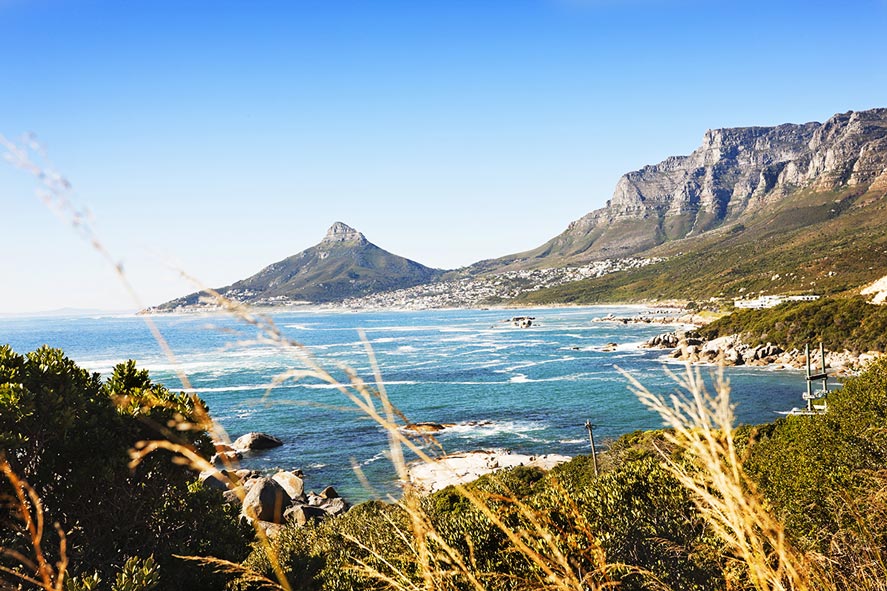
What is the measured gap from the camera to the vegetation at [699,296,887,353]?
61188mm

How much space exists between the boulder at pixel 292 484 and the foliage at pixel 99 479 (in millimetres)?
21514

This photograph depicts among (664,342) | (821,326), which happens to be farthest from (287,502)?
(664,342)

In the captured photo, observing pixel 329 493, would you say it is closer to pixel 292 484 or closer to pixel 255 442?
pixel 292 484

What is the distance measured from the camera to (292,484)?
33219 mm

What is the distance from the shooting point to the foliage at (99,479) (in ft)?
31.7

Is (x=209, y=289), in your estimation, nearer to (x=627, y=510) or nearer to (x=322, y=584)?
(x=322, y=584)

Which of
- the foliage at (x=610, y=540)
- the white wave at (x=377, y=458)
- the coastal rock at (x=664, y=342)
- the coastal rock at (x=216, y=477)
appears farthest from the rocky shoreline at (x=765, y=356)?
the coastal rock at (x=216, y=477)

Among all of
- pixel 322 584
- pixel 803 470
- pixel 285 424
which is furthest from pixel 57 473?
pixel 285 424

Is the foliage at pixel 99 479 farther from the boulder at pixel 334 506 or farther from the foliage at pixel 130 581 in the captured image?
the boulder at pixel 334 506

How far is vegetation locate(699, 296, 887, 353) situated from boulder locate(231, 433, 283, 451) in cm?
6185

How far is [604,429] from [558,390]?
1688cm

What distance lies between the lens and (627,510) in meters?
11.5

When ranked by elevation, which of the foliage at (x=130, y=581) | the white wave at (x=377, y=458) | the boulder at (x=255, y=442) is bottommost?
the white wave at (x=377, y=458)

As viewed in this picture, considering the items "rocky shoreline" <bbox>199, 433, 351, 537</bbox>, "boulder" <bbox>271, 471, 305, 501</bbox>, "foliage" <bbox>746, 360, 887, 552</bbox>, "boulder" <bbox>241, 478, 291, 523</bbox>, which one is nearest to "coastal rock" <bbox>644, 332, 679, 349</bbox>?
"rocky shoreline" <bbox>199, 433, 351, 537</bbox>
